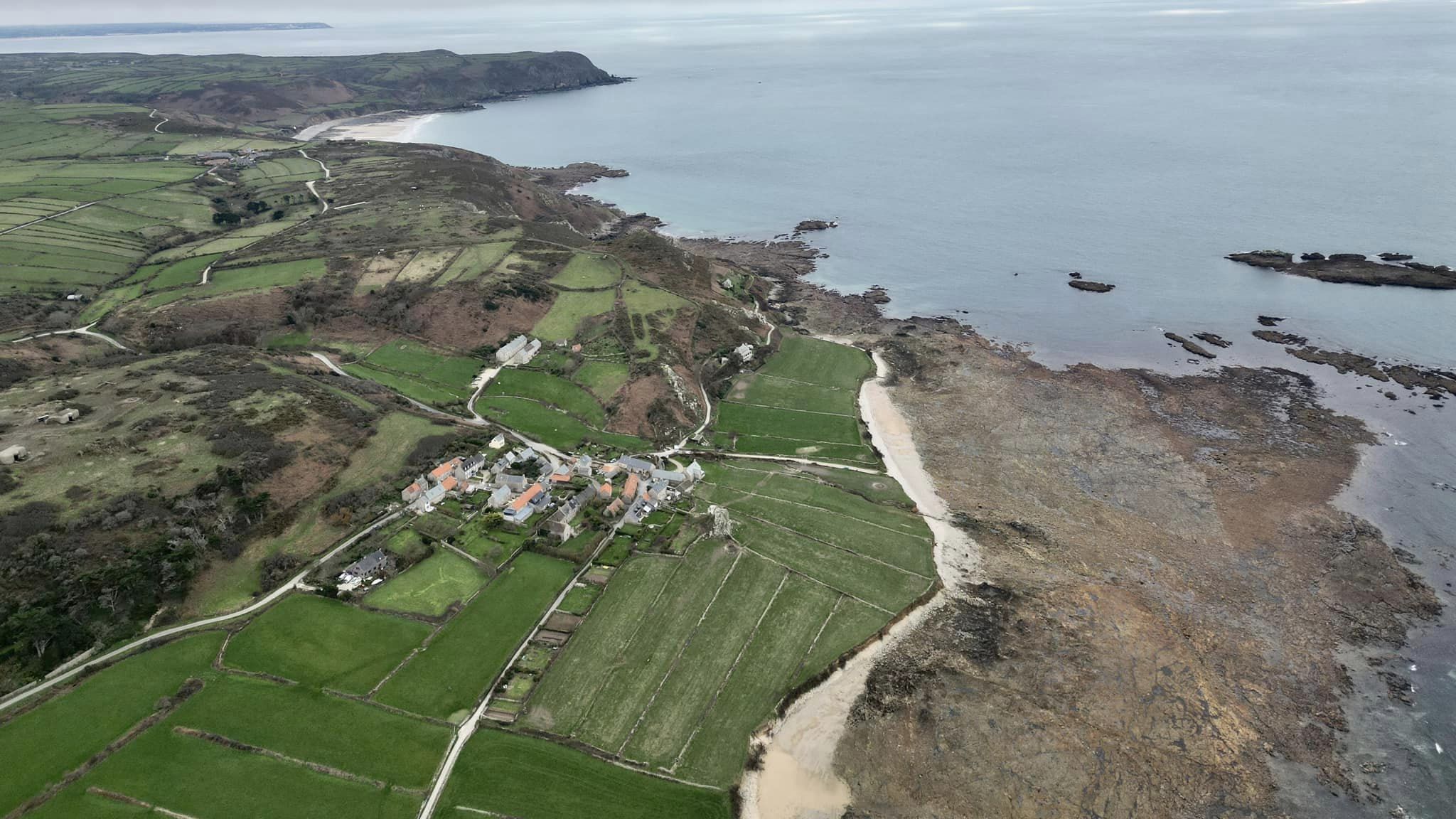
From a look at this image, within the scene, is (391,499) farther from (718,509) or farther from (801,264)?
(801,264)

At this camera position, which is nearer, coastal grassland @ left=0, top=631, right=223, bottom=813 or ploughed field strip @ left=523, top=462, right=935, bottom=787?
coastal grassland @ left=0, top=631, right=223, bottom=813

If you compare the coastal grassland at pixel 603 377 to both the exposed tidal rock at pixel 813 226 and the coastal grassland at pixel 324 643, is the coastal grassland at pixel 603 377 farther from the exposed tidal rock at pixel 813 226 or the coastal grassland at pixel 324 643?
the exposed tidal rock at pixel 813 226

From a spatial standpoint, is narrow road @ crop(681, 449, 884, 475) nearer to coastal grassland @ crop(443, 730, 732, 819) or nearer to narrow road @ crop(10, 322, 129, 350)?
coastal grassland @ crop(443, 730, 732, 819)

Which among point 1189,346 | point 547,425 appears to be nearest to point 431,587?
point 547,425

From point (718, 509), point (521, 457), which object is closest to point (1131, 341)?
point (718, 509)

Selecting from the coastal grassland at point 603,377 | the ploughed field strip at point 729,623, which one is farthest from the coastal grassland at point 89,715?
the coastal grassland at point 603,377

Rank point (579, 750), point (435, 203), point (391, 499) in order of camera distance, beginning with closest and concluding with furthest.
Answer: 1. point (579, 750)
2. point (391, 499)
3. point (435, 203)

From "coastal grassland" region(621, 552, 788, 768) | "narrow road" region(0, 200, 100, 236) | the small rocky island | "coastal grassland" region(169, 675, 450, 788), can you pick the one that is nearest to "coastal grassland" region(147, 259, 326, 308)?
"narrow road" region(0, 200, 100, 236)

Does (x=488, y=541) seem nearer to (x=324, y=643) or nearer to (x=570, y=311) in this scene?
(x=324, y=643)
